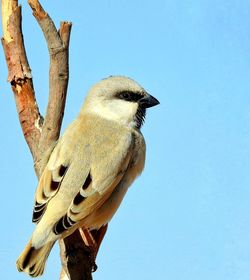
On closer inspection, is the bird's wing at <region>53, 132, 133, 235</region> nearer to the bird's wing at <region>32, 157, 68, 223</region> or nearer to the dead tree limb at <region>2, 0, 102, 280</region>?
the bird's wing at <region>32, 157, 68, 223</region>

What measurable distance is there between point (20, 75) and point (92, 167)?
1134mm

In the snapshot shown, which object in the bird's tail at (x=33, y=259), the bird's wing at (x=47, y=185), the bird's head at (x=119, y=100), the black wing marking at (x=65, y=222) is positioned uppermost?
the bird's head at (x=119, y=100)

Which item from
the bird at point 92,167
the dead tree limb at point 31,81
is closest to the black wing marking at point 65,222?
the bird at point 92,167

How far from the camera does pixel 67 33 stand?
601 centimetres

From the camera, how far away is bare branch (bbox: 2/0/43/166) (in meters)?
5.87

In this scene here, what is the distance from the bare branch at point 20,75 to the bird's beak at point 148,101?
88cm

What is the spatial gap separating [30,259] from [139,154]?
143 cm

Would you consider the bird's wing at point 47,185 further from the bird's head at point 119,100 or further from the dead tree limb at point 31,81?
the bird's head at point 119,100

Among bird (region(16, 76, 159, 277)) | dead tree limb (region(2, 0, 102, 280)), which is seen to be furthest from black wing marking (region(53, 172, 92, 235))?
dead tree limb (region(2, 0, 102, 280))

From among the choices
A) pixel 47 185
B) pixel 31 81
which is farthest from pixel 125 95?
pixel 47 185

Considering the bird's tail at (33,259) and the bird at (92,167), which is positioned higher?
the bird at (92,167)

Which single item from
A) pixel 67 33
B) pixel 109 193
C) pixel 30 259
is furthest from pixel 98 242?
pixel 67 33

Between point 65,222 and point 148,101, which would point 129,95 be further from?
point 65,222

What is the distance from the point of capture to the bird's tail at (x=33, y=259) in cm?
486
